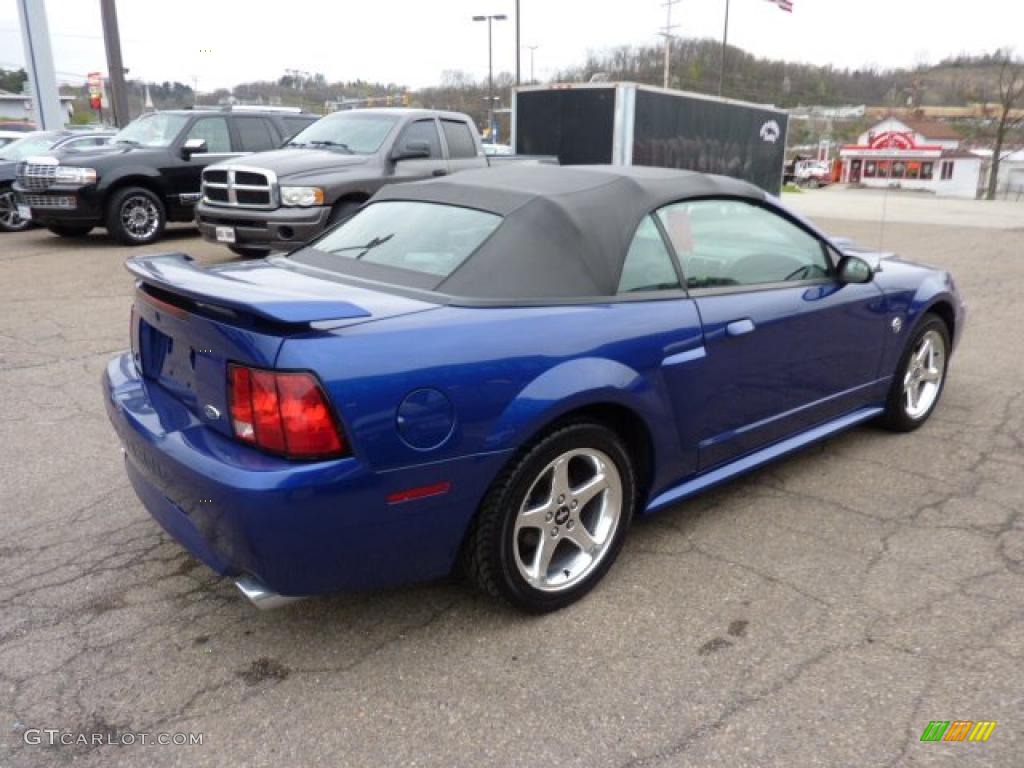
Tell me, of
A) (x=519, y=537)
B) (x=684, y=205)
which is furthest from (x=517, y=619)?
(x=684, y=205)

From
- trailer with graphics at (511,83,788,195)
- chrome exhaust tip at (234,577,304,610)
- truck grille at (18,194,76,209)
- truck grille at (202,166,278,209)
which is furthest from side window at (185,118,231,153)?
chrome exhaust tip at (234,577,304,610)

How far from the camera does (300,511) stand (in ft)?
7.32

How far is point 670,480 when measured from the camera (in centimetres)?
319

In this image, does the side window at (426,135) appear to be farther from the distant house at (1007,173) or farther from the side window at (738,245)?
the distant house at (1007,173)

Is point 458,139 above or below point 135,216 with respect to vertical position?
above

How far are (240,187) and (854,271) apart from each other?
7.06 metres

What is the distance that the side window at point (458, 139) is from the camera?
10.2m

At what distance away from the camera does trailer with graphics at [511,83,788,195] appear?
49.2 ft

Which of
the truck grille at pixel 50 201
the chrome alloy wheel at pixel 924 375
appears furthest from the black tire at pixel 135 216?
the chrome alloy wheel at pixel 924 375

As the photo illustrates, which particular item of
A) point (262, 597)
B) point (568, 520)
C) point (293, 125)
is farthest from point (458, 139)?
point (262, 597)

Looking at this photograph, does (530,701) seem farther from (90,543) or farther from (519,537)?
(90,543)

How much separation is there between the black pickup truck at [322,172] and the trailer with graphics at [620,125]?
535cm

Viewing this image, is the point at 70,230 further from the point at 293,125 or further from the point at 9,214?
the point at 293,125

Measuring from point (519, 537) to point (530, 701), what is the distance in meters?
0.58
